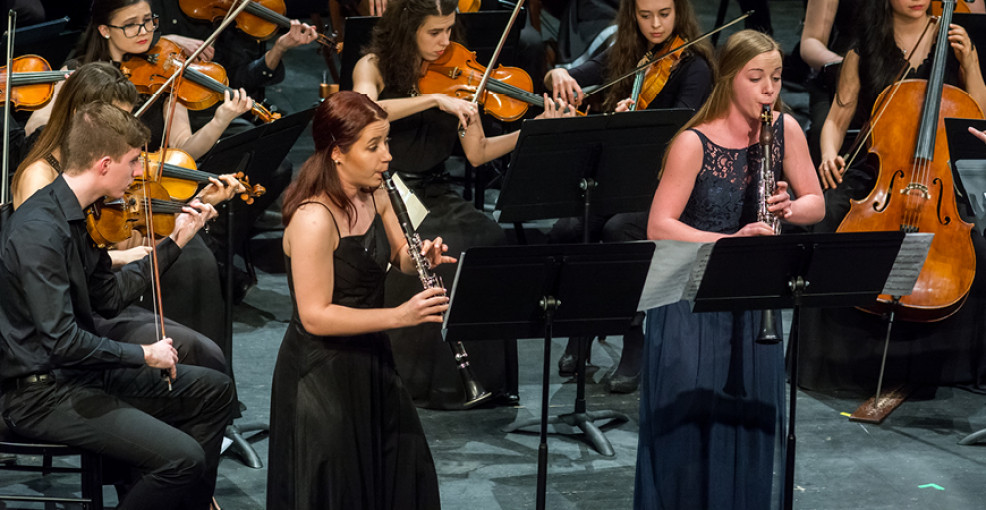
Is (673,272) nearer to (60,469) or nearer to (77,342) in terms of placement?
(77,342)

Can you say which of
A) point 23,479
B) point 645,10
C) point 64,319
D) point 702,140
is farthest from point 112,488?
point 645,10

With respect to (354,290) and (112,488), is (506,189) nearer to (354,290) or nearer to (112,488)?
(354,290)

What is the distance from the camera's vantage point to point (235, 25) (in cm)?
580

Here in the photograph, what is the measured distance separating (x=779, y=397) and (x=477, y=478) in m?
1.18

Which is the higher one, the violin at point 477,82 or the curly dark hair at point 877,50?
the curly dark hair at point 877,50

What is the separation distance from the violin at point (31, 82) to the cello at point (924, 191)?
3.05m

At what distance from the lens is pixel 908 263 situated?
3156mm

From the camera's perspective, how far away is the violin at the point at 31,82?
446cm

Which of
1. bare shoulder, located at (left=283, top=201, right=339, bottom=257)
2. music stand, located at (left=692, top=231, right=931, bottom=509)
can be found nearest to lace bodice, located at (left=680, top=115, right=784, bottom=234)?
music stand, located at (left=692, top=231, right=931, bottom=509)

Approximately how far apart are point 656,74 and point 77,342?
260 centimetres

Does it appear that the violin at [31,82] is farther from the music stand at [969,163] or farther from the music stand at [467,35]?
the music stand at [969,163]

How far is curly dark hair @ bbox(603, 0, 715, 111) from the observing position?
4.87 m

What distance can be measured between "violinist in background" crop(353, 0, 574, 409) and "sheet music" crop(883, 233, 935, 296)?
173cm

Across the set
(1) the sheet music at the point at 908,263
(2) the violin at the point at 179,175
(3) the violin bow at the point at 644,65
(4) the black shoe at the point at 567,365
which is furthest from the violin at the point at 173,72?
(1) the sheet music at the point at 908,263
